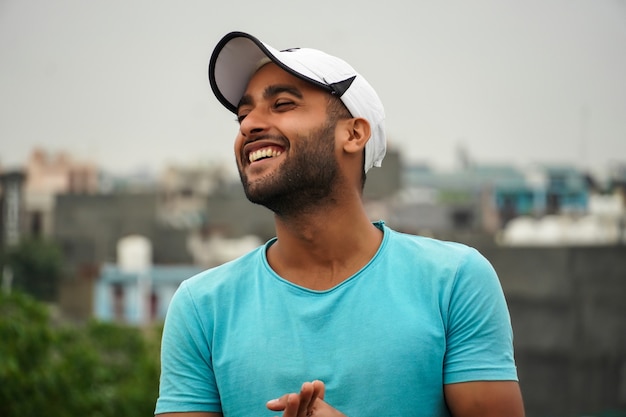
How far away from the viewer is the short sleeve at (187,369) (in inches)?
96.1

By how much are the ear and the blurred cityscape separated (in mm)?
31151

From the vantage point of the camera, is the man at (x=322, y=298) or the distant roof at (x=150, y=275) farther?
the distant roof at (x=150, y=275)

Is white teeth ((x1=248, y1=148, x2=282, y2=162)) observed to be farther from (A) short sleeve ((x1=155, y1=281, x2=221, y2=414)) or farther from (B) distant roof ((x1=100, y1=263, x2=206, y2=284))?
(B) distant roof ((x1=100, y1=263, x2=206, y2=284))

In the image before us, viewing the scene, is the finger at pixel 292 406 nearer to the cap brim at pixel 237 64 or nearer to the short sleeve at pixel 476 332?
the short sleeve at pixel 476 332

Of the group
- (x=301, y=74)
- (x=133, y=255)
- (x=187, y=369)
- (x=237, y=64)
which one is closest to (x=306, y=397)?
(x=187, y=369)

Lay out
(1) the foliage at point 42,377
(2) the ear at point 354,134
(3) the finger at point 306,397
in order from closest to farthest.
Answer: (3) the finger at point 306,397
(2) the ear at point 354,134
(1) the foliage at point 42,377

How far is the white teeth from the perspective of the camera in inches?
98.2

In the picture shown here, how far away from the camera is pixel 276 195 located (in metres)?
2.47

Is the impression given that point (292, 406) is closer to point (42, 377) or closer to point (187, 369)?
point (187, 369)

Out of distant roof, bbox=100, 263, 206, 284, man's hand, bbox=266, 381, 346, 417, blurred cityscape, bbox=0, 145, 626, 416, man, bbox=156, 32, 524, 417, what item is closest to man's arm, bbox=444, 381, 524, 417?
man, bbox=156, 32, 524, 417

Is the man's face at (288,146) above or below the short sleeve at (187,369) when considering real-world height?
above

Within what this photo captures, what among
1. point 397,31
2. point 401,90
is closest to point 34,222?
point 401,90

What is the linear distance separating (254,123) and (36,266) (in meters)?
42.9

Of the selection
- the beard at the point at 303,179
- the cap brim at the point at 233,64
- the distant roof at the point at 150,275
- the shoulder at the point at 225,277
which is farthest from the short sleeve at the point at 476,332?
the distant roof at the point at 150,275
